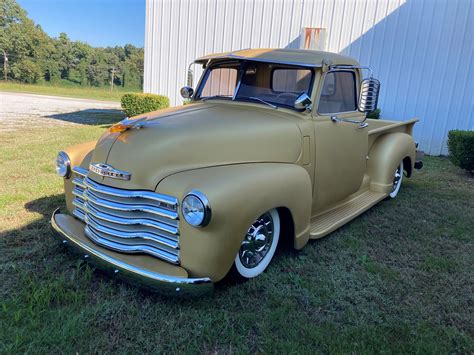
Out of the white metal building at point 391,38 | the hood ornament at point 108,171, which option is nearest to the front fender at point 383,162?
the hood ornament at point 108,171

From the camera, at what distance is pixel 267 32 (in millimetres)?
10594

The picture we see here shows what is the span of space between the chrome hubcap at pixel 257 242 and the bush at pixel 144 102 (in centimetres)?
916

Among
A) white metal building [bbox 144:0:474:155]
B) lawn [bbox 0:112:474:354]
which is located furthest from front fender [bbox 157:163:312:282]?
white metal building [bbox 144:0:474:155]

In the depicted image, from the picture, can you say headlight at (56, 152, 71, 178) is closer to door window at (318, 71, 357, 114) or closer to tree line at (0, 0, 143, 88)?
door window at (318, 71, 357, 114)

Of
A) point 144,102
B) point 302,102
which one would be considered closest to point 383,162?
point 302,102

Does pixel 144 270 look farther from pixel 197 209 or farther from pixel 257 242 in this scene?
pixel 257 242

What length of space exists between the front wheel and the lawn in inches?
4.6

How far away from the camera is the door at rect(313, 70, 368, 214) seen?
3.63m

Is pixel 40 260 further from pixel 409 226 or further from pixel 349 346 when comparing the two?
pixel 409 226

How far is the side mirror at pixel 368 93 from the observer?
12.2ft

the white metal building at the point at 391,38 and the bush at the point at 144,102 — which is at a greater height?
the white metal building at the point at 391,38

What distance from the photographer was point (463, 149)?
7.04 meters

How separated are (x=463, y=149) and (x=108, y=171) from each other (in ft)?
22.5

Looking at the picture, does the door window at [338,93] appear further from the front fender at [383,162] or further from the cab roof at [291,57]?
the front fender at [383,162]
